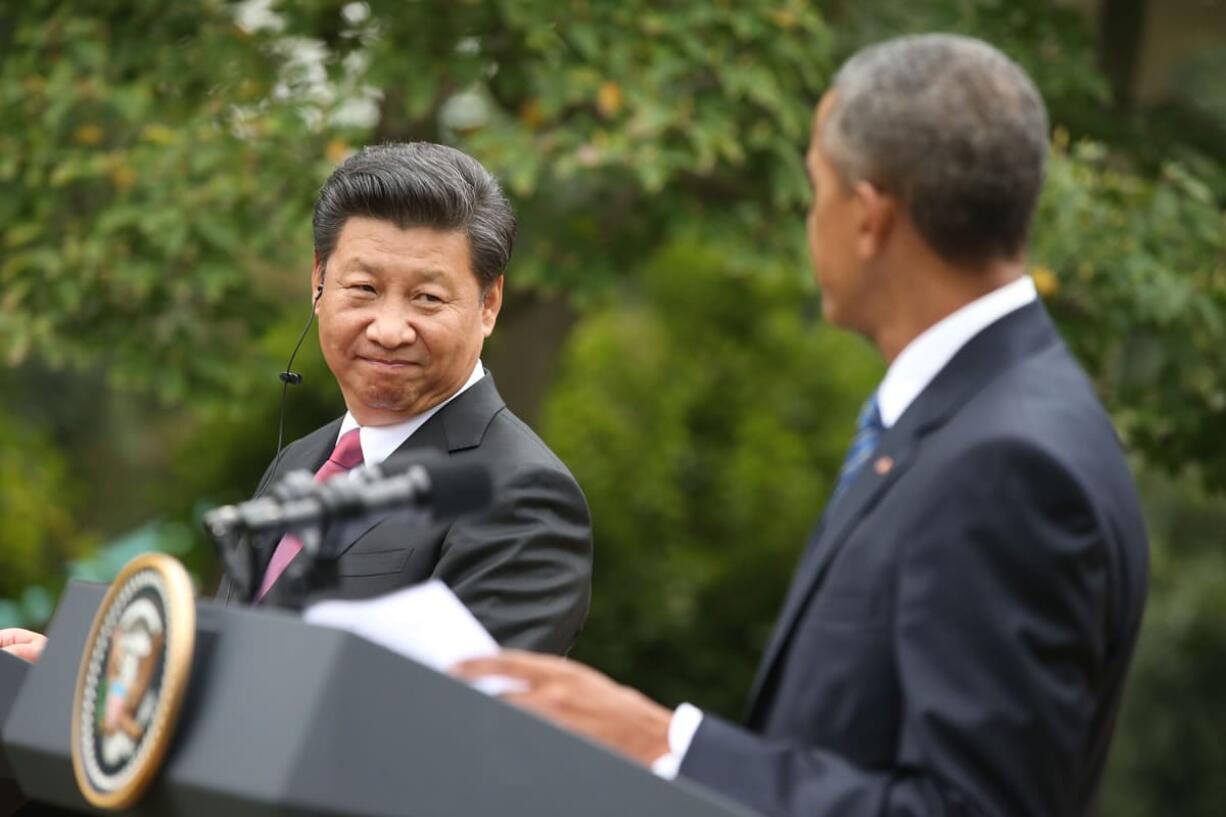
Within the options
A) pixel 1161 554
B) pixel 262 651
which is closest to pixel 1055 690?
pixel 262 651

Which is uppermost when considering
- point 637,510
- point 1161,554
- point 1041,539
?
point 1041,539

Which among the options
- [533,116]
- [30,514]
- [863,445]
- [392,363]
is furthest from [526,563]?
[30,514]

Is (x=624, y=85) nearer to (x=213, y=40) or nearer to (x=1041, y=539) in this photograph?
(x=213, y=40)

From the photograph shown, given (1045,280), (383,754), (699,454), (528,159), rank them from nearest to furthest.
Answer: (383,754) < (528,159) < (1045,280) < (699,454)

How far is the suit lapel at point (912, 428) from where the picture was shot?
208 cm

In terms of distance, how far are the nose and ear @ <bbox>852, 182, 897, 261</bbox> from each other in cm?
125

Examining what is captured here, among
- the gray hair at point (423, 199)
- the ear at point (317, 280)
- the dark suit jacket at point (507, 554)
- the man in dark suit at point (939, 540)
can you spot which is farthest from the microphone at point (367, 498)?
the ear at point (317, 280)

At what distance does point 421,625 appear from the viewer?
199 centimetres

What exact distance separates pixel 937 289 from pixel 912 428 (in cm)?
16

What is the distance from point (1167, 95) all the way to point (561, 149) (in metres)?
4.51

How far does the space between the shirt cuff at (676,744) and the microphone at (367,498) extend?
354 mm

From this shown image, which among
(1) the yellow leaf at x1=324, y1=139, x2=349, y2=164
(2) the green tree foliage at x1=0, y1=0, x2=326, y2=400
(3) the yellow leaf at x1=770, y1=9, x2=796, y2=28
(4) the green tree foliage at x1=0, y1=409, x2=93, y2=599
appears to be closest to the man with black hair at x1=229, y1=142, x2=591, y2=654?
(1) the yellow leaf at x1=324, y1=139, x2=349, y2=164

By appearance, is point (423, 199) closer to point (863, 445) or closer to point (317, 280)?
point (317, 280)

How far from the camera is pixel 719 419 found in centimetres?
1293
